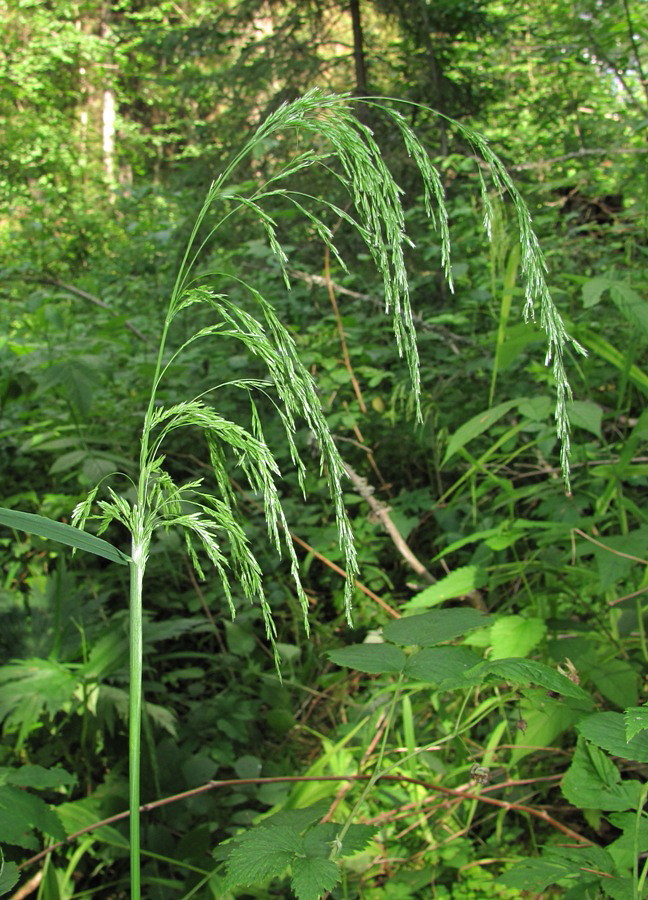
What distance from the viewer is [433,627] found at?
881mm

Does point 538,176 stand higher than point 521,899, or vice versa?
point 538,176

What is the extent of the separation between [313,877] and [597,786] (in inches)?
16.6

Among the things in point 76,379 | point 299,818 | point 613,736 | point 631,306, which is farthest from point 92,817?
point 631,306

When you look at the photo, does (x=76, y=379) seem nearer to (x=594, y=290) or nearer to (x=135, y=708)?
(x=594, y=290)

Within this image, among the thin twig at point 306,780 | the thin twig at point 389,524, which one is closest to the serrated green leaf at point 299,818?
the thin twig at point 306,780

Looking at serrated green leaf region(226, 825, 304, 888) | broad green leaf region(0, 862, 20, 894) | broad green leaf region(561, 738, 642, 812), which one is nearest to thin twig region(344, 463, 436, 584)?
broad green leaf region(561, 738, 642, 812)

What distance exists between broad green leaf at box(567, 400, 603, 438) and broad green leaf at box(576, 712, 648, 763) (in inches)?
30.6

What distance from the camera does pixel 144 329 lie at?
377cm

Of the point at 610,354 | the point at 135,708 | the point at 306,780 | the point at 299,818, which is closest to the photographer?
the point at 135,708

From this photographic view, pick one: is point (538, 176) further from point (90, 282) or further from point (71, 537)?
point (71, 537)

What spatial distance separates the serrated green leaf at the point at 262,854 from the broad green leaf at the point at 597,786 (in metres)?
0.36

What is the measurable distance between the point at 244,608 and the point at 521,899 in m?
1.16

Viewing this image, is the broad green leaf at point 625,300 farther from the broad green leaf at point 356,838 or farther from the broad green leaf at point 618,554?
the broad green leaf at point 356,838

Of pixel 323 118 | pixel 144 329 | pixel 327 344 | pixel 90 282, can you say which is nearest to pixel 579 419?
pixel 323 118
